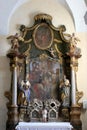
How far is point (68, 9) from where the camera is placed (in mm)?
9703

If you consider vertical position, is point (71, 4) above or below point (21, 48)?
above

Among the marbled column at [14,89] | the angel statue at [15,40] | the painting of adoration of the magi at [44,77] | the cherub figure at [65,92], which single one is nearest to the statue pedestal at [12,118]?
the marbled column at [14,89]

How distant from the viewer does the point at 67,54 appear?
29.9 ft

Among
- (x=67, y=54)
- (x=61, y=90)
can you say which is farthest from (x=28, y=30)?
(x=61, y=90)

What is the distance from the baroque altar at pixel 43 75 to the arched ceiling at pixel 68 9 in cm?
45

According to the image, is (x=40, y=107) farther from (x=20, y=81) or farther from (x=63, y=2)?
(x=63, y=2)

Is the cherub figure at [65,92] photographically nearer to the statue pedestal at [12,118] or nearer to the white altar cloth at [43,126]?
the white altar cloth at [43,126]

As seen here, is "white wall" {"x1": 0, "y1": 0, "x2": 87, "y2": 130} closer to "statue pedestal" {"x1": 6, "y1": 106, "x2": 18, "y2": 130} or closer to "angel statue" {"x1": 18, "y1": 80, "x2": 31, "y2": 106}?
"statue pedestal" {"x1": 6, "y1": 106, "x2": 18, "y2": 130}

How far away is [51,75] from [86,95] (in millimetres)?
1159

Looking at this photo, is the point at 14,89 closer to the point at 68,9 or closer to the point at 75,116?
the point at 75,116

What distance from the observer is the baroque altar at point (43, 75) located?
883cm

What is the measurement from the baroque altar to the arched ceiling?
1.49 feet

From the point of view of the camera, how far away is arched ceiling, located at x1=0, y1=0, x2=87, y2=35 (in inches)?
372

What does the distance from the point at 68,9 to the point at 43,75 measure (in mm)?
2201
